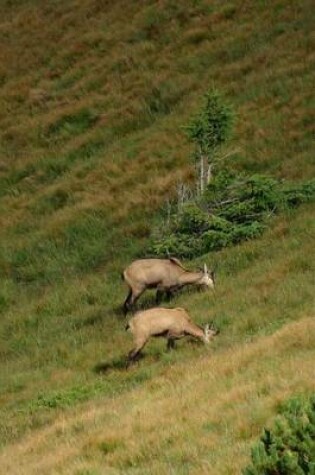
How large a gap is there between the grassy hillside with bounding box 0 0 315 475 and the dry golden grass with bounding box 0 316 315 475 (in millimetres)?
31

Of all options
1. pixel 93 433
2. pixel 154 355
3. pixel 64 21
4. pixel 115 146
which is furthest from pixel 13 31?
pixel 93 433

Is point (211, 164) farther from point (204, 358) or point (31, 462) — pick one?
point (31, 462)

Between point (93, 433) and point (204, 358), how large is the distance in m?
3.24

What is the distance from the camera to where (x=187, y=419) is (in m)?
9.73

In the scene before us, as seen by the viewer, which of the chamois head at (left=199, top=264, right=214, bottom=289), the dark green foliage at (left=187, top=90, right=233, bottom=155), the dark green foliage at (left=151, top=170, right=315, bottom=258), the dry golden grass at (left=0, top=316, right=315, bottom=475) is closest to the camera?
the dry golden grass at (left=0, top=316, right=315, bottom=475)

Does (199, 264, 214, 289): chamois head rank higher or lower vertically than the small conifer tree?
lower

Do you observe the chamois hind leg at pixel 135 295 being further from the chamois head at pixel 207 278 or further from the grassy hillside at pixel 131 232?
the chamois head at pixel 207 278

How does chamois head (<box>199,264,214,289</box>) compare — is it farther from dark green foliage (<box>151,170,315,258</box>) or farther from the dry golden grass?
the dry golden grass

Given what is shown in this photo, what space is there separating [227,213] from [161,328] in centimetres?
719

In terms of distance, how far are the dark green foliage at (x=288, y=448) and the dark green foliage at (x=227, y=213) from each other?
1429cm

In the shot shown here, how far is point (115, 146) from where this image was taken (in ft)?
102

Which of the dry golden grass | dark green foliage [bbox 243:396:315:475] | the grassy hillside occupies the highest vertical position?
dark green foliage [bbox 243:396:315:475]

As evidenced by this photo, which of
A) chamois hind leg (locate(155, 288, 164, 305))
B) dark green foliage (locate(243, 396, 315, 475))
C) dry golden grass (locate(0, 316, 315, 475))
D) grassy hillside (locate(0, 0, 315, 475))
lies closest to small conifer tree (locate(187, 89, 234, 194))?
grassy hillside (locate(0, 0, 315, 475))

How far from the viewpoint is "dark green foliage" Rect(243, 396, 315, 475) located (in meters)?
5.87
